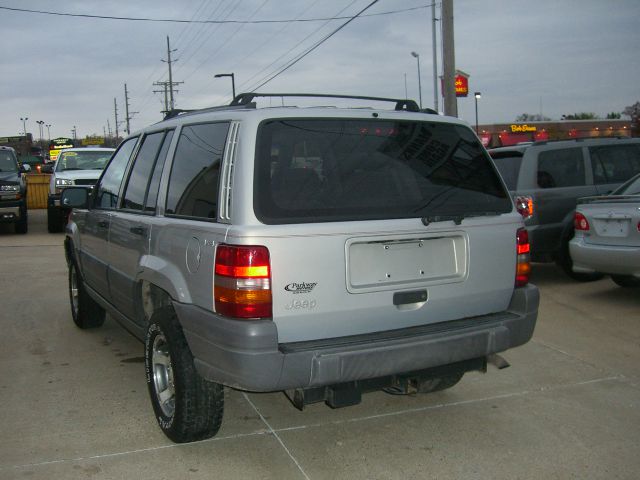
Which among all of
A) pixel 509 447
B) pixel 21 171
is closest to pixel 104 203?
pixel 509 447

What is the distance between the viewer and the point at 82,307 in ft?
20.7

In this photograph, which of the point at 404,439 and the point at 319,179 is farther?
the point at 404,439

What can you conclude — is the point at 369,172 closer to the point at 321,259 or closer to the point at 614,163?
the point at 321,259

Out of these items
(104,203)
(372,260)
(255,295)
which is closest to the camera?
(255,295)

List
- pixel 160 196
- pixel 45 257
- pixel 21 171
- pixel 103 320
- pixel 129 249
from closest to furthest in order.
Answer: pixel 160 196 < pixel 129 249 < pixel 103 320 < pixel 45 257 < pixel 21 171

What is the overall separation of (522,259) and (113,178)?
10.8 feet

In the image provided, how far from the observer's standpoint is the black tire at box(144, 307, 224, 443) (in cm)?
356

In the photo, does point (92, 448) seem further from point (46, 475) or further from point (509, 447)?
point (509, 447)

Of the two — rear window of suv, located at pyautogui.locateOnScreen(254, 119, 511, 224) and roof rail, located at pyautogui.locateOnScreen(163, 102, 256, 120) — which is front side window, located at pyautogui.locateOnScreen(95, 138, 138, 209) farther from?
rear window of suv, located at pyautogui.locateOnScreen(254, 119, 511, 224)

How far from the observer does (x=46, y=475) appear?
347cm

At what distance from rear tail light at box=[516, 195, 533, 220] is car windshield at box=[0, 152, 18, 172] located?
12324 mm

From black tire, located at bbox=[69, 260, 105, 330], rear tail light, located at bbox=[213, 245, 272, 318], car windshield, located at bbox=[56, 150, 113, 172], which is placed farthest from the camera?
car windshield, located at bbox=[56, 150, 113, 172]

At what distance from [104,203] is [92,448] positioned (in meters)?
2.28

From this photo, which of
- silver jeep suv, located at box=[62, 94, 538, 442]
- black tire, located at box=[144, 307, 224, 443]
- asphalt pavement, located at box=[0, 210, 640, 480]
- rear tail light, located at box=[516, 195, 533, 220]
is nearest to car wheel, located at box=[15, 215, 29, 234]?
asphalt pavement, located at box=[0, 210, 640, 480]
